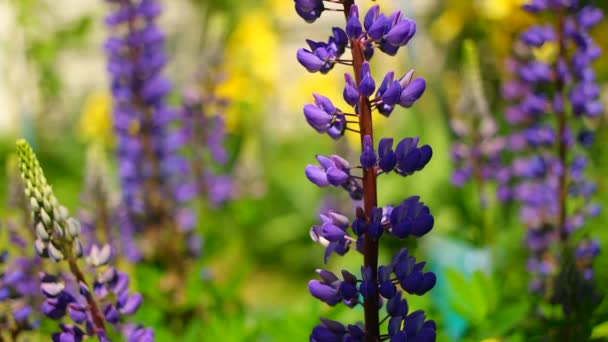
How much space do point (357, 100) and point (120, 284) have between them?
0.54 m

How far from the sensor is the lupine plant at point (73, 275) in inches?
47.4

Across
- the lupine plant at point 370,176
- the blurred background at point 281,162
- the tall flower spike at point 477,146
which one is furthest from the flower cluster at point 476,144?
the lupine plant at point 370,176

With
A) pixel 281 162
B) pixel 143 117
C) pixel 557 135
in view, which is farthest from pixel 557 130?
pixel 281 162

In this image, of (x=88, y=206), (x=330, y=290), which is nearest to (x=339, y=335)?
(x=330, y=290)

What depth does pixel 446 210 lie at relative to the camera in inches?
133

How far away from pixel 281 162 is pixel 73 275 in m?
3.53

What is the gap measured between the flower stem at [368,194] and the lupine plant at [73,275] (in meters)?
0.38

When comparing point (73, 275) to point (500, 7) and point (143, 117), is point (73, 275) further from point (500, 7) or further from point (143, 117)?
point (500, 7)

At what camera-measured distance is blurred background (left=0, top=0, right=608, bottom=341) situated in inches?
75.4

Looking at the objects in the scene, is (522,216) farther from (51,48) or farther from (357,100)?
(51,48)

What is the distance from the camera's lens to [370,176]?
3.80 feet

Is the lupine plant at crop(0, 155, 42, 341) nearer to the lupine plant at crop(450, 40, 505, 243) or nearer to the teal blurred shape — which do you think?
the teal blurred shape

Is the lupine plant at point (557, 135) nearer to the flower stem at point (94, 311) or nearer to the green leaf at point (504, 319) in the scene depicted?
the green leaf at point (504, 319)

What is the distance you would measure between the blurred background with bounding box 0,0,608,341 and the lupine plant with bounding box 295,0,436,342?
41 centimetres
